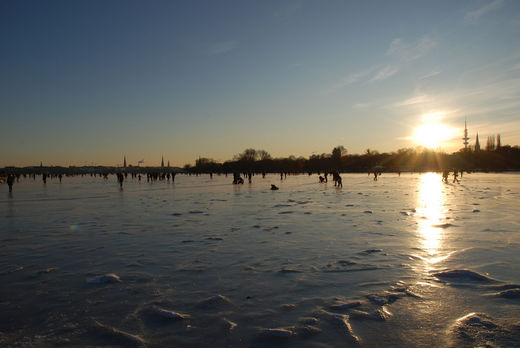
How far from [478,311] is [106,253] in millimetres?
6161

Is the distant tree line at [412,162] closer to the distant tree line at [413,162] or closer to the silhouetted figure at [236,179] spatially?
the distant tree line at [413,162]

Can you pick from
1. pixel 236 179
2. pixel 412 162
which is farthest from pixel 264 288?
pixel 412 162

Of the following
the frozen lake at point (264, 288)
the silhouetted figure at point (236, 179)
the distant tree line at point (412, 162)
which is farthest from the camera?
the distant tree line at point (412, 162)

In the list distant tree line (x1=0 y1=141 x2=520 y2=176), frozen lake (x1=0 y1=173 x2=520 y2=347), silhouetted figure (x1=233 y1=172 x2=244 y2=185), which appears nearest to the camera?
frozen lake (x1=0 y1=173 x2=520 y2=347)

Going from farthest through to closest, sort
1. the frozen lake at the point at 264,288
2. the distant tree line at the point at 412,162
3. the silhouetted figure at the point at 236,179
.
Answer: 1. the distant tree line at the point at 412,162
2. the silhouetted figure at the point at 236,179
3. the frozen lake at the point at 264,288

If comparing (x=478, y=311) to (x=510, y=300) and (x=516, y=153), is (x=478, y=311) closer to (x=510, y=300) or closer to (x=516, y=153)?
(x=510, y=300)

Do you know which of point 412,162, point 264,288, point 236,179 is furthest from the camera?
point 412,162

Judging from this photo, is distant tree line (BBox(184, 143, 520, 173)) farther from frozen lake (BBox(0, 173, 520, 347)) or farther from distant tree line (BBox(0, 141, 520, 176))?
frozen lake (BBox(0, 173, 520, 347))

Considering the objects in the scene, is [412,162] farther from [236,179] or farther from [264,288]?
[264,288]

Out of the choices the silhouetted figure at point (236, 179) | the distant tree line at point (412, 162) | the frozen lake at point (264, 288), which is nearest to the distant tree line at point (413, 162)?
the distant tree line at point (412, 162)

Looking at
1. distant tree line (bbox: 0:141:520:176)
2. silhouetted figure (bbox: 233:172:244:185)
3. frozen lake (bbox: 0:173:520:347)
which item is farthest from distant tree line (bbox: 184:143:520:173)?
frozen lake (bbox: 0:173:520:347)

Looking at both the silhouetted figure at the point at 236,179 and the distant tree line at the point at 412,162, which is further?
the distant tree line at the point at 412,162

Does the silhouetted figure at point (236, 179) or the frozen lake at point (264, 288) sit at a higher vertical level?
the silhouetted figure at point (236, 179)

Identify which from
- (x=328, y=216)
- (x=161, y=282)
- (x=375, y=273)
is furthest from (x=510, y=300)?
(x=328, y=216)
